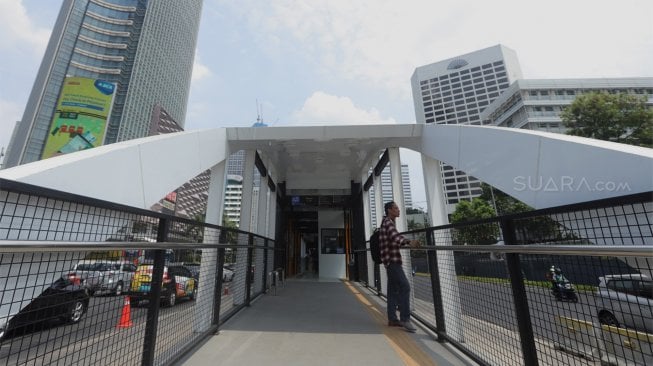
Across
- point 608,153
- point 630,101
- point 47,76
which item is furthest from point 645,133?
point 47,76

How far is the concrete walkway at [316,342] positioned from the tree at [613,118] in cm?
1961

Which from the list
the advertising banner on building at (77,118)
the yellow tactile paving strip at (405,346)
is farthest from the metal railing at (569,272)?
the advertising banner on building at (77,118)

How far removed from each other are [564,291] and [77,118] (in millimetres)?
41885

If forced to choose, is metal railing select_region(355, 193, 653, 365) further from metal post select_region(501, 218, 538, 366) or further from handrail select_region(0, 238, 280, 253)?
handrail select_region(0, 238, 280, 253)

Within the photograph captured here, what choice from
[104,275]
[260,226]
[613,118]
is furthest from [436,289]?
[613,118]

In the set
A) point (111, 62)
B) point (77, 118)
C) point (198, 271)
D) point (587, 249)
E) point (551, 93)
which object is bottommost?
point (198, 271)

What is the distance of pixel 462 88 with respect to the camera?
77750 mm

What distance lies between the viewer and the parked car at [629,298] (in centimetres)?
153

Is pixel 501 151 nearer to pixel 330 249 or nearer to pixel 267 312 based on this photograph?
pixel 267 312

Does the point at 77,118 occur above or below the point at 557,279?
above

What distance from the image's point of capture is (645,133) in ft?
50.5

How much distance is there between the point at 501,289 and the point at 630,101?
69.6ft

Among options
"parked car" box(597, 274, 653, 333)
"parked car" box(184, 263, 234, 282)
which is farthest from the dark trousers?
"parked car" box(184, 263, 234, 282)

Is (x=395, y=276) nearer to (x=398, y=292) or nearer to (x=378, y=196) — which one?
(x=398, y=292)
